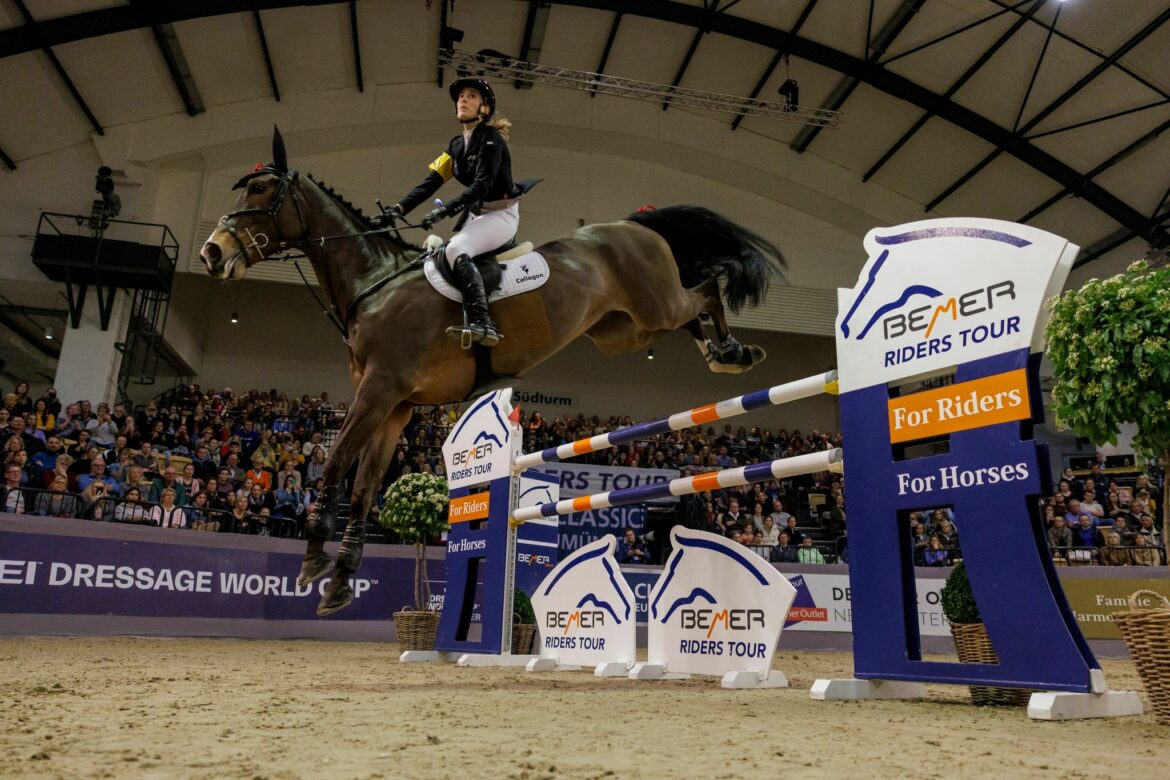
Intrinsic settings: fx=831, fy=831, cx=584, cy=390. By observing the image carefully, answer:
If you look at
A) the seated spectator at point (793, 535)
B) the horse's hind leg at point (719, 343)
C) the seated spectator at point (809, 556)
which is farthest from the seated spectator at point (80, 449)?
the seated spectator at point (793, 535)

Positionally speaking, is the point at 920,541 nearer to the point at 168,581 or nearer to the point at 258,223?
the point at 168,581

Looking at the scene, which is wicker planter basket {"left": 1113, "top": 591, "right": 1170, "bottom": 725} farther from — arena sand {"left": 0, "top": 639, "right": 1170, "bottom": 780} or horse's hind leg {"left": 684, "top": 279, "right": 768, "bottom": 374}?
horse's hind leg {"left": 684, "top": 279, "right": 768, "bottom": 374}

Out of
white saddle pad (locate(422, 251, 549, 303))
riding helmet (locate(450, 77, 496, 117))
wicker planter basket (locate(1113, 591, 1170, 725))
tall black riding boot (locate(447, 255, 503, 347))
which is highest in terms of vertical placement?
riding helmet (locate(450, 77, 496, 117))

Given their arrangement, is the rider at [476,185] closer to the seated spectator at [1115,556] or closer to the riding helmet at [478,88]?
the riding helmet at [478,88]

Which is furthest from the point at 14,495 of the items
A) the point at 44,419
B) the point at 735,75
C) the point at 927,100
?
the point at 927,100

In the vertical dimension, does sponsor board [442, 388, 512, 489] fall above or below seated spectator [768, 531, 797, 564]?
above

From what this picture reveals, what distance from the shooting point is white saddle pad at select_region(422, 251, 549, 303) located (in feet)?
11.4

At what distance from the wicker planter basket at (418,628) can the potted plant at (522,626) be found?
701 mm

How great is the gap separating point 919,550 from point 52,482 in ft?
30.9

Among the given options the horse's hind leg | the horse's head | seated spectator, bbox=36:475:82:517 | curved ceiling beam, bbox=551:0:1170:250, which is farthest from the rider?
curved ceiling beam, bbox=551:0:1170:250

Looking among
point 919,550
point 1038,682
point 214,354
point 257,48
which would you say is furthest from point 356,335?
point 214,354

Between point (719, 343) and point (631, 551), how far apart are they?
6202mm

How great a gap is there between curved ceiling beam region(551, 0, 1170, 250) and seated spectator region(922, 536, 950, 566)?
6771 millimetres

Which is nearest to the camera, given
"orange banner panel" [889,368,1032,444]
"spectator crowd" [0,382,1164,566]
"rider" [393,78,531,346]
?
"orange banner panel" [889,368,1032,444]
